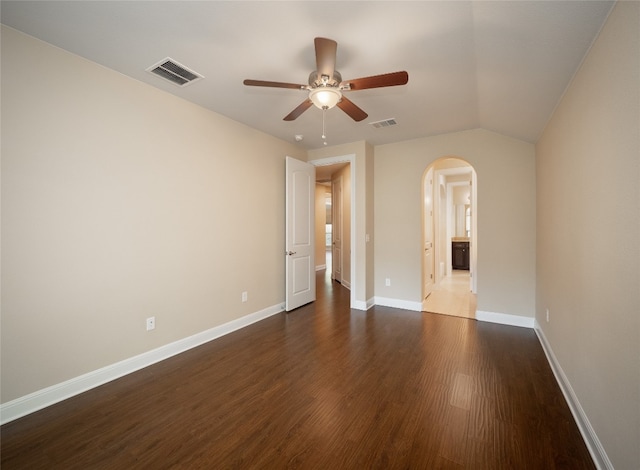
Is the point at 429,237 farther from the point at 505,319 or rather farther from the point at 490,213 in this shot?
the point at 505,319

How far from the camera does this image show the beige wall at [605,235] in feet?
3.87

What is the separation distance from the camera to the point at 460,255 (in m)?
8.37

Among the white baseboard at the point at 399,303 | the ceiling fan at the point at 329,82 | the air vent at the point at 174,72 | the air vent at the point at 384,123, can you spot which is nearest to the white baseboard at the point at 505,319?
the white baseboard at the point at 399,303

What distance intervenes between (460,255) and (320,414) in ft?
25.8

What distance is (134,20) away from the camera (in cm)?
177

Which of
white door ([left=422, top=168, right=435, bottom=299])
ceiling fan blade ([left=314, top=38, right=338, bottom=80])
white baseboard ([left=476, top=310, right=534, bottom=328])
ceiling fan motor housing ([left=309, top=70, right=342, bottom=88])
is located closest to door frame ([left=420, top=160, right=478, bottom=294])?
white door ([left=422, top=168, right=435, bottom=299])

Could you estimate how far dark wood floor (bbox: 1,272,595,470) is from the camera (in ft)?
5.07

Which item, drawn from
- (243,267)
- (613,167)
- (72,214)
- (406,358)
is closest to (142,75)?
(72,214)

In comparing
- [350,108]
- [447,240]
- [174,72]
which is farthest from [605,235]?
[447,240]

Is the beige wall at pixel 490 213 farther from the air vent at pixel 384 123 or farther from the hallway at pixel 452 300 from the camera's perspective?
the air vent at pixel 384 123

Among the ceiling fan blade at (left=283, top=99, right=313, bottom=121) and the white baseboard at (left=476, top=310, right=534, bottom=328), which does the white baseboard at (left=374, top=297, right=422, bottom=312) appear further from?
the ceiling fan blade at (left=283, top=99, right=313, bottom=121)

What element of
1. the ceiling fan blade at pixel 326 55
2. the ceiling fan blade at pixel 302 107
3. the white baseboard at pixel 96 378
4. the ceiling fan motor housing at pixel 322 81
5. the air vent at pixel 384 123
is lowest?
the white baseboard at pixel 96 378

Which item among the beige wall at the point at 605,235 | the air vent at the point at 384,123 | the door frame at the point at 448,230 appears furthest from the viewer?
the door frame at the point at 448,230

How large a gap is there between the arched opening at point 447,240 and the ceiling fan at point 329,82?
267 cm
